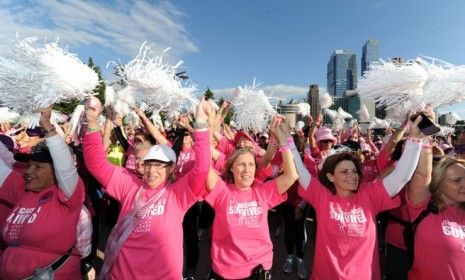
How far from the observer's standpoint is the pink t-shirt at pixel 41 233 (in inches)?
110

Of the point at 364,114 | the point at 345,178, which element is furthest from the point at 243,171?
the point at 364,114

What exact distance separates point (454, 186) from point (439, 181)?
0.11m

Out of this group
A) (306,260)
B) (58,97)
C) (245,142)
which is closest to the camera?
(58,97)

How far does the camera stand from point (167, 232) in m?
2.96

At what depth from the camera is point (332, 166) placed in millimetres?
3426

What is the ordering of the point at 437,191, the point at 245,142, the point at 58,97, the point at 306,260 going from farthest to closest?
the point at 306,260, the point at 245,142, the point at 437,191, the point at 58,97

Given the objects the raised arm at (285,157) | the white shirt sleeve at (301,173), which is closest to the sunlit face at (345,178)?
the white shirt sleeve at (301,173)

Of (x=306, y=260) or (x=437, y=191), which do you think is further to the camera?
(x=306, y=260)

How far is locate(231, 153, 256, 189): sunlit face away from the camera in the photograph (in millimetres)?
3492

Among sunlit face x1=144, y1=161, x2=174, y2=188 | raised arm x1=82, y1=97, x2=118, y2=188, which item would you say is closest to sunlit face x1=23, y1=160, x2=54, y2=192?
raised arm x1=82, y1=97, x2=118, y2=188

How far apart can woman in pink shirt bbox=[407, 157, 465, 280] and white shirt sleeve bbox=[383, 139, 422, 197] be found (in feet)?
0.43

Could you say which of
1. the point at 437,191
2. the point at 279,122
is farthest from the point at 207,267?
the point at 437,191

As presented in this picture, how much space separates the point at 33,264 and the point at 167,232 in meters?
1.03

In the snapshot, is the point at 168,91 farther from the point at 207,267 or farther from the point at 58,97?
the point at 207,267
